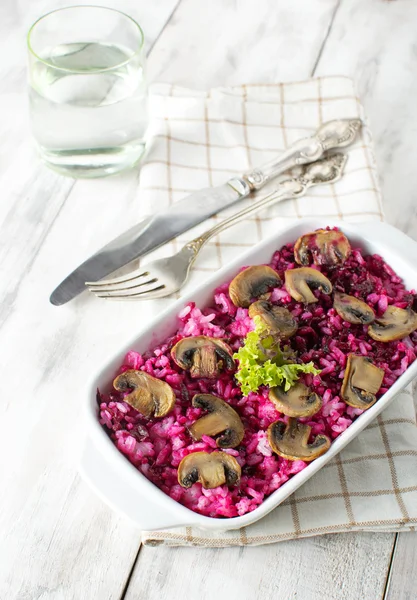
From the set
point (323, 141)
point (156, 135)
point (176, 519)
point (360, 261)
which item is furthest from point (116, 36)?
point (176, 519)

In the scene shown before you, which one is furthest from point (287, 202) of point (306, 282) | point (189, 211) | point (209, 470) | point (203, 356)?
point (209, 470)

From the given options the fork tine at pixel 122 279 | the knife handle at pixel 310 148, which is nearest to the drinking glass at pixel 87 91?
the knife handle at pixel 310 148

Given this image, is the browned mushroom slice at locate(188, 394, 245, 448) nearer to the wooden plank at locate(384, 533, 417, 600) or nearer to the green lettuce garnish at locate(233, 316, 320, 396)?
the green lettuce garnish at locate(233, 316, 320, 396)

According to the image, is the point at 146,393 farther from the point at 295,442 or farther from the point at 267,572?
the point at 267,572

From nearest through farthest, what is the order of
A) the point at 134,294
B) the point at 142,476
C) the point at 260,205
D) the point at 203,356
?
the point at 142,476 → the point at 203,356 → the point at 134,294 → the point at 260,205

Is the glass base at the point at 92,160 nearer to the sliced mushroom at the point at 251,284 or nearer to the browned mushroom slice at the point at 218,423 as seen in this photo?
the sliced mushroom at the point at 251,284
